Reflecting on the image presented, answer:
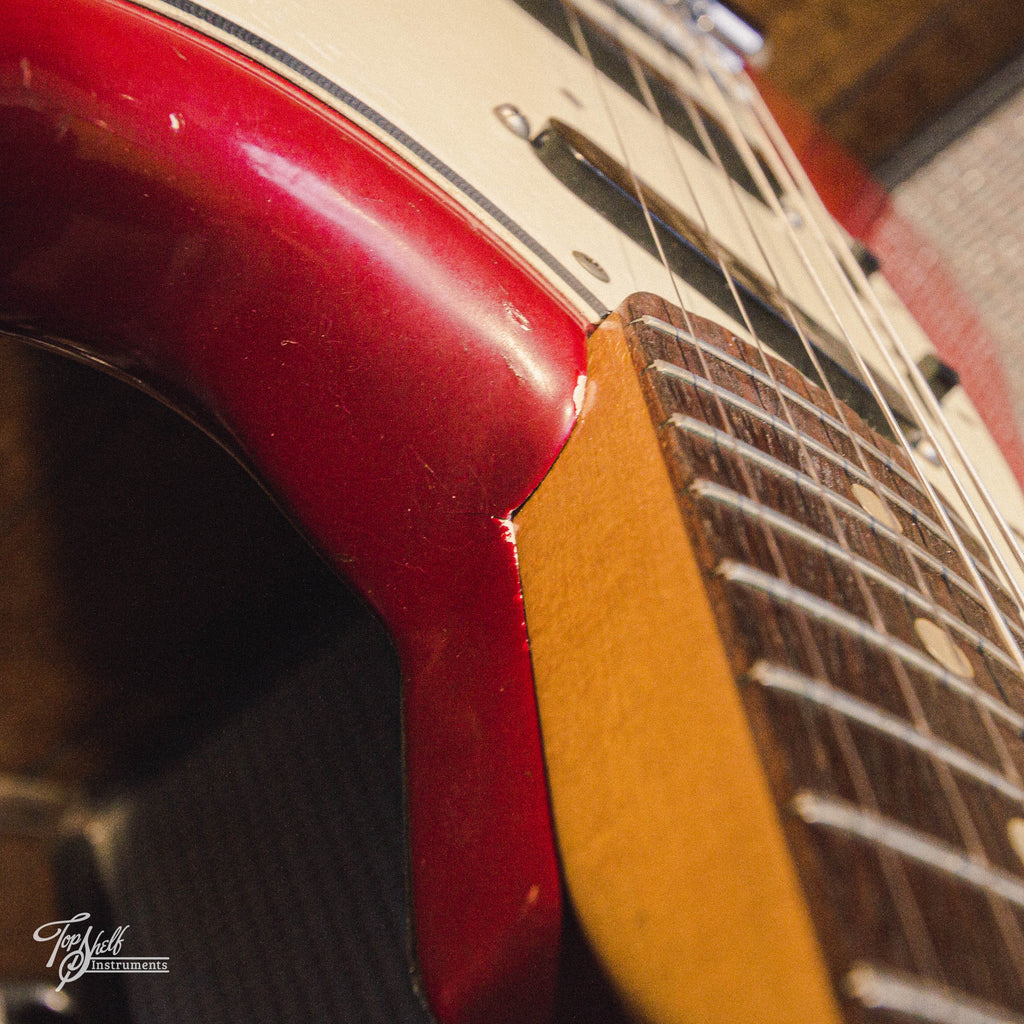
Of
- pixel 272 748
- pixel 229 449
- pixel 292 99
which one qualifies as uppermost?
pixel 292 99

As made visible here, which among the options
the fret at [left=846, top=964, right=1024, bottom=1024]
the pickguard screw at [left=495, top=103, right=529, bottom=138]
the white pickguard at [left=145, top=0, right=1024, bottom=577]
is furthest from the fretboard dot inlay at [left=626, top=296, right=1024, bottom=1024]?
the pickguard screw at [left=495, top=103, right=529, bottom=138]

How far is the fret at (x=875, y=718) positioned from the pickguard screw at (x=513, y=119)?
45cm

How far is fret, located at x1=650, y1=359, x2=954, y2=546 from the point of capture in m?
0.37

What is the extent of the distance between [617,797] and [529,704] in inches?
2.6

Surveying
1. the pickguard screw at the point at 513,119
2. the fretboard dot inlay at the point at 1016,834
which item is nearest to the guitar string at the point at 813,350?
the fretboard dot inlay at the point at 1016,834

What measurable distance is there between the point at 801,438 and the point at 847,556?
0.08 metres

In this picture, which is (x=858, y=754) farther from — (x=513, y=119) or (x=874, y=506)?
(x=513, y=119)

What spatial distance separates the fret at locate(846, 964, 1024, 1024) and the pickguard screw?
0.53 m

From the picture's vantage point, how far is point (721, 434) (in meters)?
0.34

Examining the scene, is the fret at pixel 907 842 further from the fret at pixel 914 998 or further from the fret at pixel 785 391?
the fret at pixel 785 391

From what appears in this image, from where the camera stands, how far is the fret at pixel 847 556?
30cm

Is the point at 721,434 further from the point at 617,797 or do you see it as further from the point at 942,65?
the point at 942,65

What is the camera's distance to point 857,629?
11.7 inches

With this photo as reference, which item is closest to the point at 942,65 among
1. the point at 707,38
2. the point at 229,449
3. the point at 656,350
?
the point at 707,38
